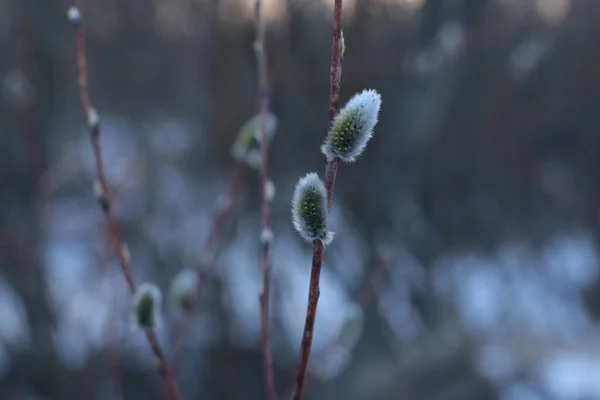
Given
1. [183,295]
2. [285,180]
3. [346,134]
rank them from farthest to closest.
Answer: [285,180]
[183,295]
[346,134]

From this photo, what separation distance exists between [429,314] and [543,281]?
5.35ft

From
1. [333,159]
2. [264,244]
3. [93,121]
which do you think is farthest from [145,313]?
[333,159]

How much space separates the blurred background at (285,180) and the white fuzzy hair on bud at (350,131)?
2611 millimetres

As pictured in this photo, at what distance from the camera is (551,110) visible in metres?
5.64

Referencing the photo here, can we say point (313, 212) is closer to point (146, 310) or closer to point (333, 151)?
point (333, 151)

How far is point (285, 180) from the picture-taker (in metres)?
A: 4.46

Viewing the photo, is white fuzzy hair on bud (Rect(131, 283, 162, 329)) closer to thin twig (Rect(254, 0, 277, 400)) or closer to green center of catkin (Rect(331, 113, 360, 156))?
thin twig (Rect(254, 0, 277, 400))

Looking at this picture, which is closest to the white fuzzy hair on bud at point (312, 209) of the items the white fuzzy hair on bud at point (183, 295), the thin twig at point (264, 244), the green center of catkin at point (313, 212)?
the green center of catkin at point (313, 212)

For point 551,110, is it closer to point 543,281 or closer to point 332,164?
point 543,281

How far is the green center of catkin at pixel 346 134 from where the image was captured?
65cm

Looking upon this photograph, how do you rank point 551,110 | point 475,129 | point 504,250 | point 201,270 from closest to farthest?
1. point 201,270
2. point 475,129
3. point 551,110
4. point 504,250

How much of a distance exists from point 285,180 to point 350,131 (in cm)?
382

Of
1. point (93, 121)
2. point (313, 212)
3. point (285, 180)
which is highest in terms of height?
point (285, 180)

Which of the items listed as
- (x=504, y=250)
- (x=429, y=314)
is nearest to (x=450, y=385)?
(x=429, y=314)
